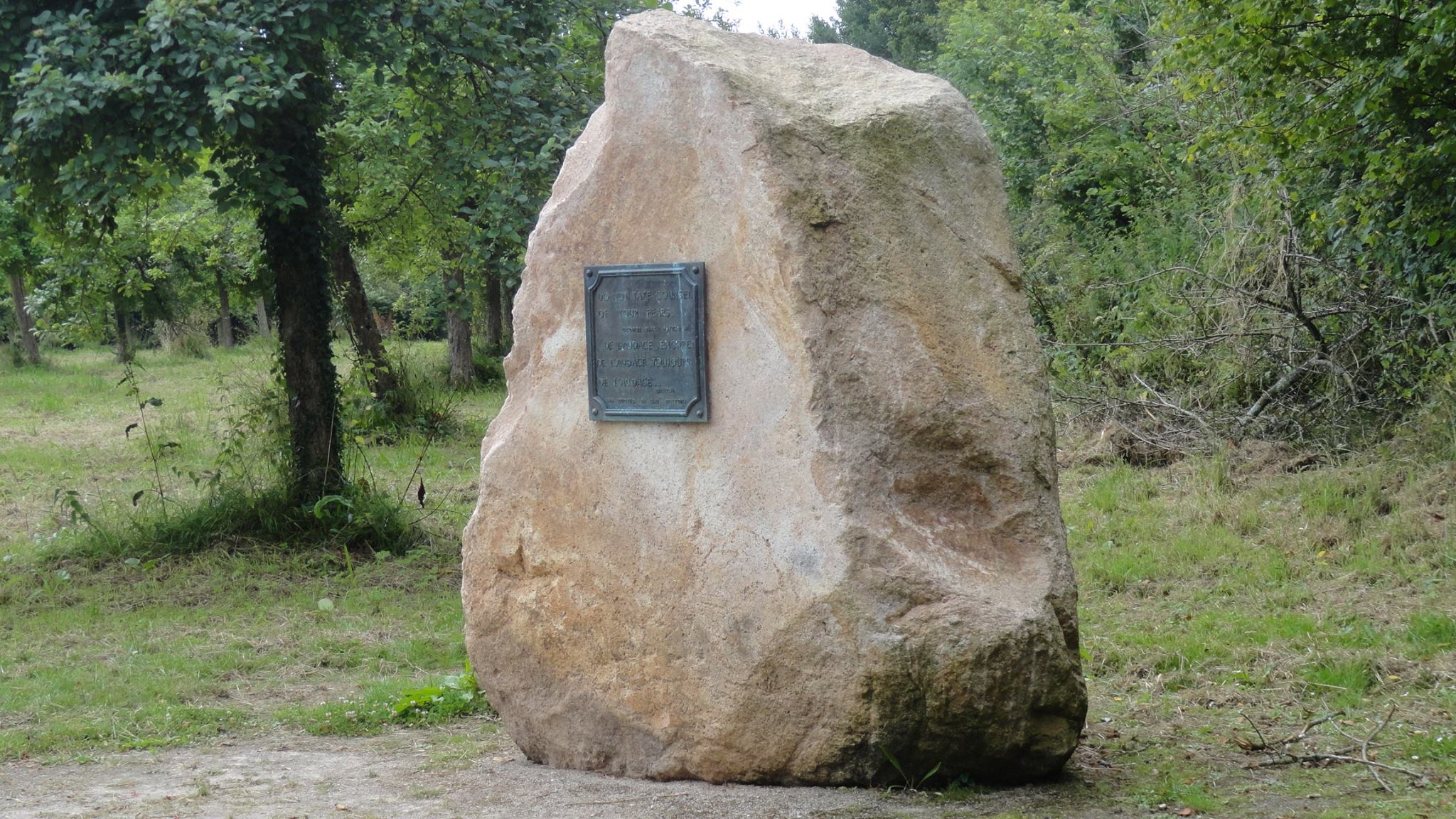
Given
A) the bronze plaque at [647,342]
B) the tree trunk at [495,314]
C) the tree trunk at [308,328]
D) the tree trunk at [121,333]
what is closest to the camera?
the bronze plaque at [647,342]

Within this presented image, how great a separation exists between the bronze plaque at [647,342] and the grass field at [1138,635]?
62.9 inches

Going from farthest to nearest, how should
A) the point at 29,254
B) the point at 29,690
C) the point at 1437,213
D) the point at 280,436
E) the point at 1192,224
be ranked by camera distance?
the point at 29,254 < the point at 1192,224 < the point at 280,436 < the point at 1437,213 < the point at 29,690

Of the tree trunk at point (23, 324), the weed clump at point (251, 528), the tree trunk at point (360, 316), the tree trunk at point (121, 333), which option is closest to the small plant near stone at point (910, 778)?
the weed clump at point (251, 528)

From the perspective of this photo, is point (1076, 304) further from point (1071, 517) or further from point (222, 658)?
point (222, 658)

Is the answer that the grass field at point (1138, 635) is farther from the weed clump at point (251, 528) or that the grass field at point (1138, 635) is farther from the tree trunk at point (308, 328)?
the tree trunk at point (308, 328)

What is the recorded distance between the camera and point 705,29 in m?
4.71

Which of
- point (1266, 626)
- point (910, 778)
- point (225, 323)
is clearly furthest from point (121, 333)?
point (910, 778)

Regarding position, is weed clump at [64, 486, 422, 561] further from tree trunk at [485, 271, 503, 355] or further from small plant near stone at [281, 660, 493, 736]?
Result: tree trunk at [485, 271, 503, 355]

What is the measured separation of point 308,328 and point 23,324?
1686cm

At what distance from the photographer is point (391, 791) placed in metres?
4.57

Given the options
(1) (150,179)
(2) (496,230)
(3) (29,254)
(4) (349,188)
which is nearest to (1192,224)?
(2) (496,230)

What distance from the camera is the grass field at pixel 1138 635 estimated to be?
4.73 metres

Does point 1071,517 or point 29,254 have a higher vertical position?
point 29,254

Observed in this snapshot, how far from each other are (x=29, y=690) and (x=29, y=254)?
17.7 m
